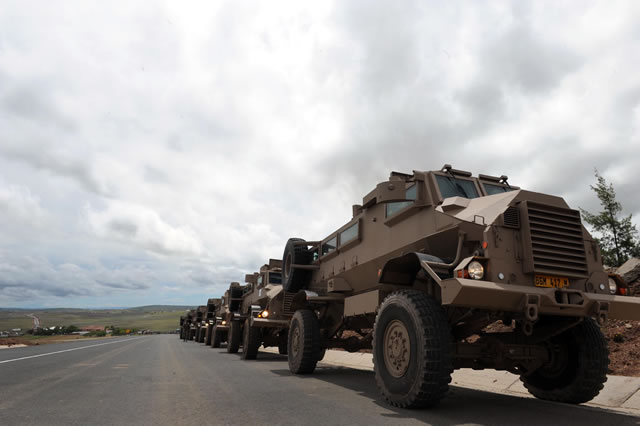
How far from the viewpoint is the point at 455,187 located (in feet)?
21.3

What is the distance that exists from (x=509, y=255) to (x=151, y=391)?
545cm

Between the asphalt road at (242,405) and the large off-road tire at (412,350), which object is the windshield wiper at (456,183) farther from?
the asphalt road at (242,405)

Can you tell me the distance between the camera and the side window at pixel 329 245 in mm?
9672

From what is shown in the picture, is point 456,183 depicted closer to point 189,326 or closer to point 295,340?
point 295,340

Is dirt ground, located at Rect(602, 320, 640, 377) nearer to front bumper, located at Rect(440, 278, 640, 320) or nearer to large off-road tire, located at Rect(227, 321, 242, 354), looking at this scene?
front bumper, located at Rect(440, 278, 640, 320)

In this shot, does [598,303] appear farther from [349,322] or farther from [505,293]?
[349,322]

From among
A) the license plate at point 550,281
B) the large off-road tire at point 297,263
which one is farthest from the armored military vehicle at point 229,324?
the license plate at point 550,281

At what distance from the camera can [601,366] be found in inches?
211

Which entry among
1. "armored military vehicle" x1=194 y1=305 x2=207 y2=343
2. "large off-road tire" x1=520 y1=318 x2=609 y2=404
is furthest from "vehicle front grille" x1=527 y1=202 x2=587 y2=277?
"armored military vehicle" x1=194 y1=305 x2=207 y2=343

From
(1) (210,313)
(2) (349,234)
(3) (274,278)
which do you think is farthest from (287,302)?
(1) (210,313)

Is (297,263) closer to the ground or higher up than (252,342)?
higher up

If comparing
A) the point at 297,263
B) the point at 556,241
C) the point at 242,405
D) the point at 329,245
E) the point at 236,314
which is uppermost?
the point at 329,245

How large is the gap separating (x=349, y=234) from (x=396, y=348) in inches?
148

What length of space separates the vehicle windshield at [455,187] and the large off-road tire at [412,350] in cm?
176
